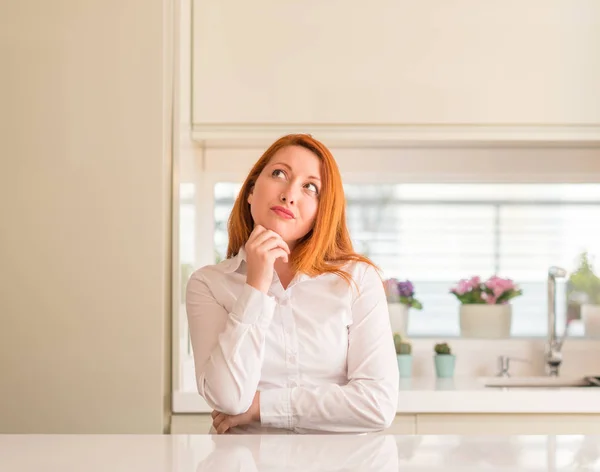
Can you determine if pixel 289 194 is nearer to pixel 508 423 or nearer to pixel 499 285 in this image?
pixel 508 423

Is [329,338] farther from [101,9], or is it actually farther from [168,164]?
[101,9]

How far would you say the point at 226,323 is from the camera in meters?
1.61

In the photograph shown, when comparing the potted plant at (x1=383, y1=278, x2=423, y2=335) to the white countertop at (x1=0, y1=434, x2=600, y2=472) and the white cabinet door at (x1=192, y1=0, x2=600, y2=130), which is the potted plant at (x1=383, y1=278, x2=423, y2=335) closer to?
the white cabinet door at (x1=192, y1=0, x2=600, y2=130)

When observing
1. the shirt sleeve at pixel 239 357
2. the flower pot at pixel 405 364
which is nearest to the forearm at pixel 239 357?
the shirt sleeve at pixel 239 357

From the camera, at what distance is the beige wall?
240cm

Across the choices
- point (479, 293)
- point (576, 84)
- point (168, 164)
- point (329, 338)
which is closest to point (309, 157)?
point (329, 338)

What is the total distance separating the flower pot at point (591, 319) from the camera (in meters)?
3.08

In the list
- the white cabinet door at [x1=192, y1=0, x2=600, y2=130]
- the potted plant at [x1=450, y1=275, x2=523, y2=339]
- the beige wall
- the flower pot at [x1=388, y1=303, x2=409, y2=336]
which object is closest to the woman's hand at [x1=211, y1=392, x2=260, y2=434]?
the beige wall

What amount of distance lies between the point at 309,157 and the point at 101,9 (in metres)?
1.09

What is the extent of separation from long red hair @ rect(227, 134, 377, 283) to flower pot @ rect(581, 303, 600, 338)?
5.44 feet

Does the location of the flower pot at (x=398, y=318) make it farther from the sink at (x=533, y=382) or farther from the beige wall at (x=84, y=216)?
the beige wall at (x=84, y=216)

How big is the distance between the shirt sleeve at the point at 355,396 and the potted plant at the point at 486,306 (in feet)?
4.88

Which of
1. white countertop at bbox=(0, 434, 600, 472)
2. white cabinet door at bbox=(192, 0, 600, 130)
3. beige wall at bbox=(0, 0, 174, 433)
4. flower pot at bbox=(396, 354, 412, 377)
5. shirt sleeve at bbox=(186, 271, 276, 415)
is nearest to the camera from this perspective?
white countertop at bbox=(0, 434, 600, 472)

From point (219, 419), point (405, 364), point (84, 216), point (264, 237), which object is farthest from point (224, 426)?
point (405, 364)
